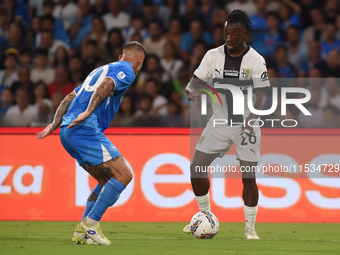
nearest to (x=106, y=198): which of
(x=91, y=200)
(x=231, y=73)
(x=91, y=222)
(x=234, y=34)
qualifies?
(x=91, y=222)

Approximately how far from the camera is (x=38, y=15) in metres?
10.9

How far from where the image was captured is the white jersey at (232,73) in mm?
5523

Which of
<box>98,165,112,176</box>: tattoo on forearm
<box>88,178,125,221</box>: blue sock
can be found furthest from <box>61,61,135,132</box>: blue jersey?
<box>88,178,125,221</box>: blue sock

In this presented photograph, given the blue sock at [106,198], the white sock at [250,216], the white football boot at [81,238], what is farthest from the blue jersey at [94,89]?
the white sock at [250,216]

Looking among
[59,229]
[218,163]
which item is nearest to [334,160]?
[218,163]

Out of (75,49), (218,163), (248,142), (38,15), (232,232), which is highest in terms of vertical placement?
(38,15)

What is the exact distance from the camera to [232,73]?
559 centimetres

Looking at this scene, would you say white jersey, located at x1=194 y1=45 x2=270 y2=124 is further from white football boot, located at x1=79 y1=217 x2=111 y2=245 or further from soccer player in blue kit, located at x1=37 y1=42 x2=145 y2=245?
white football boot, located at x1=79 y1=217 x2=111 y2=245

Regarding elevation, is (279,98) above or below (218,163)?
above

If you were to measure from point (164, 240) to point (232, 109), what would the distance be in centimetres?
152

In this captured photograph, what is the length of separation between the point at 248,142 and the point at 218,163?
1.68 meters

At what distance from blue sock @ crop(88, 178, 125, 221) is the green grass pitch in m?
0.30

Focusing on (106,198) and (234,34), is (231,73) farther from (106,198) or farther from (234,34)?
(106,198)

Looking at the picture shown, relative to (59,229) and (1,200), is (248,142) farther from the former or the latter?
(1,200)
